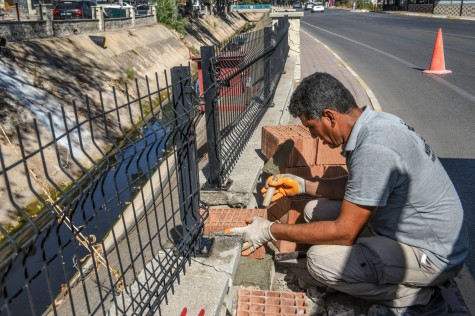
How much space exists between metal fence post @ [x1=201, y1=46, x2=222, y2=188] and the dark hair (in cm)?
92

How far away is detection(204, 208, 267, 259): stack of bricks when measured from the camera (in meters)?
3.19

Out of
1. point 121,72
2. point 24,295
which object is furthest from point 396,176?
point 121,72

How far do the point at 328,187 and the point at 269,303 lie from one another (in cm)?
102

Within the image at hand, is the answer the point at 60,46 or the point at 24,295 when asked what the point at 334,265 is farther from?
the point at 60,46

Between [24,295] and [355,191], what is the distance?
4.26m

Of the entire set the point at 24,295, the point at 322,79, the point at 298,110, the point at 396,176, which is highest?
the point at 322,79

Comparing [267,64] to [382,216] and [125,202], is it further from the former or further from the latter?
[382,216]

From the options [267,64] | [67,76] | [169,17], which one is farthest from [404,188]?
[169,17]

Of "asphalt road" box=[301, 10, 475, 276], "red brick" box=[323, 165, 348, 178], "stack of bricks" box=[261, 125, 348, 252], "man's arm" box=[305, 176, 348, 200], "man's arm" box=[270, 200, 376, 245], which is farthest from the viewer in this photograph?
"asphalt road" box=[301, 10, 475, 276]

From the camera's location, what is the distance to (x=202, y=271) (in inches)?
107

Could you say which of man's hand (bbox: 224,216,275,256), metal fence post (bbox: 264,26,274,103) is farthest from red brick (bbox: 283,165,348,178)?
metal fence post (bbox: 264,26,274,103)

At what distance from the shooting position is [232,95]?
454cm

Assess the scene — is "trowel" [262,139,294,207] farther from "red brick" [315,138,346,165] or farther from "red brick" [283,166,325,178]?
"red brick" [315,138,346,165]

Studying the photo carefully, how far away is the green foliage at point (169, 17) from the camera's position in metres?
24.6
